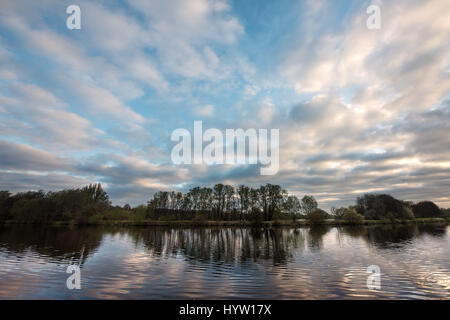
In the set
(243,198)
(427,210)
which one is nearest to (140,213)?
(243,198)

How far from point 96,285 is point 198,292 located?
23.0 ft

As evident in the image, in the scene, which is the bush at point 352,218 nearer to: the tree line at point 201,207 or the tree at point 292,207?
the tree line at point 201,207

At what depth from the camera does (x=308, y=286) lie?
13.3 m

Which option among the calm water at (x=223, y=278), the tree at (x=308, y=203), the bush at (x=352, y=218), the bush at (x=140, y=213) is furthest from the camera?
the tree at (x=308, y=203)

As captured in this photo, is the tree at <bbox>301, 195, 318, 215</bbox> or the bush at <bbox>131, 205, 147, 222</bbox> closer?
the bush at <bbox>131, 205, 147, 222</bbox>

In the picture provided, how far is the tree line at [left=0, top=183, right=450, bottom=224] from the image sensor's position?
9962 centimetres

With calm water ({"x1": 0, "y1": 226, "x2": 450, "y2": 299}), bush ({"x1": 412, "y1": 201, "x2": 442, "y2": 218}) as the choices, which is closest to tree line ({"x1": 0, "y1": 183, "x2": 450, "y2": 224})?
bush ({"x1": 412, "y1": 201, "x2": 442, "y2": 218})

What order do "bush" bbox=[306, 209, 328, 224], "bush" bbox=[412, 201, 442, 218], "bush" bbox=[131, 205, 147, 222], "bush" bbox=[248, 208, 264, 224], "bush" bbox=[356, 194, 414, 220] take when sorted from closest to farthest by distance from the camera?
"bush" bbox=[248, 208, 264, 224] → "bush" bbox=[306, 209, 328, 224] → "bush" bbox=[131, 205, 147, 222] → "bush" bbox=[356, 194, 414, 220] → "bush" bbox=[412, 201, 442, 218]

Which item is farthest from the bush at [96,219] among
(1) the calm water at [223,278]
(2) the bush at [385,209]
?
(2) the bush at [385,209]

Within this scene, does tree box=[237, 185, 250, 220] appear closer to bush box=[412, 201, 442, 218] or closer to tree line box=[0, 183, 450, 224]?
tree line box=[0, 183, 450, 224]

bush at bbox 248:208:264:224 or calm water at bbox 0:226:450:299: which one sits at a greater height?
calm water at bbox 0:226:450:299

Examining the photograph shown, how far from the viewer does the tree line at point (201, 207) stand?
99625 mm

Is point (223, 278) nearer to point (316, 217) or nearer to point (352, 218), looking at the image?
point (316, 217)
